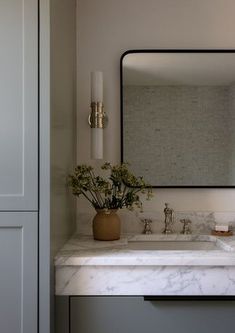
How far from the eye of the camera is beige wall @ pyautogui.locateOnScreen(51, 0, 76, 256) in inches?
51.9

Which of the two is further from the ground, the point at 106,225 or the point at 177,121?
the point at 177,121

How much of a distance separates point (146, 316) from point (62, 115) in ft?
2.83

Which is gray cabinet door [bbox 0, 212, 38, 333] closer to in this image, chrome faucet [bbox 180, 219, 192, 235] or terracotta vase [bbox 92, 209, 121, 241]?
terracotta vase [bbox 92, 209, 121, 241]

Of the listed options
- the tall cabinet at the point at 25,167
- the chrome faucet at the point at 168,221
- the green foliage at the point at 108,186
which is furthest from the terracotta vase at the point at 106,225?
the tall cabinet at the point at 25,167

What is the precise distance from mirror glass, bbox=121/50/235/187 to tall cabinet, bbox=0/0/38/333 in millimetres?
688

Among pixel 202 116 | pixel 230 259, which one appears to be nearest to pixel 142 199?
pixel 202 116

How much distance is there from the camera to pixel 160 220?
1845 mm

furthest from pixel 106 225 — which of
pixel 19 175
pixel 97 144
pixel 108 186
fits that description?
pixel 19 175

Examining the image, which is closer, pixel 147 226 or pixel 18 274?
pixel 18 274

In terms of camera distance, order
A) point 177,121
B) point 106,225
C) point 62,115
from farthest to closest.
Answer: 1. point 177,121
2. point 106,225
3. point 62,115

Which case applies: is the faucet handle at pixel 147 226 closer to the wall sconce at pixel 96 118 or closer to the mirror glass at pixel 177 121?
the mirror glass at pixel 177 121


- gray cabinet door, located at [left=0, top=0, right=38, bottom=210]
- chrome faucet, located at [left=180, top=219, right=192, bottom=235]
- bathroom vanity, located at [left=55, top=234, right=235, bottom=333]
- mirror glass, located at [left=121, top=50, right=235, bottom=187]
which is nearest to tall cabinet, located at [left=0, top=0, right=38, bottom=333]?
gray cabinet door, located at [left=0, top=0, right=38, bottom=210]

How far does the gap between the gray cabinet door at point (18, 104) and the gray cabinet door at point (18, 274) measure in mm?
60

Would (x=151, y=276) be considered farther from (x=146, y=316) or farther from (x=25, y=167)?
(x=25, y=167)
